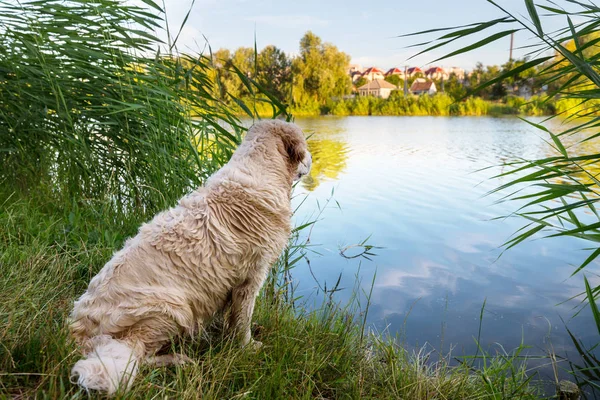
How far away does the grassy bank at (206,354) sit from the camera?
1907 mm

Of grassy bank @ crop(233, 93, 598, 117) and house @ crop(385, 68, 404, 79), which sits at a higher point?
house @ crop(385, 68, 404, 79)

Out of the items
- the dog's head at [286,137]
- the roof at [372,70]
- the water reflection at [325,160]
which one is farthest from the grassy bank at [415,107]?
the roof at [372,70]

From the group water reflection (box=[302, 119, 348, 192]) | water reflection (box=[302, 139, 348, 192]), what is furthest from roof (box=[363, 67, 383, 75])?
water reflection (box=[302, 139, 348, 192])

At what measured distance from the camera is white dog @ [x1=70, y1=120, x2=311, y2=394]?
2.04m

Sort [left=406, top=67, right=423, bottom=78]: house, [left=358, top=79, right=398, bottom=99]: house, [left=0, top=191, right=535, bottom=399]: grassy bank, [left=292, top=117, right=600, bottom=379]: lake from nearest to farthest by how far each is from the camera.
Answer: [left=0, top=191, right=535, bottom=399]: grassy bank, [left=292, top=117, right=600, bottom=379]: lake, [left=358, top=79, right=398, bottom=99]: house, [left=406, top=67, right=423, bottom=78]: house

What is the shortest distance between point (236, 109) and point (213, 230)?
252 cm

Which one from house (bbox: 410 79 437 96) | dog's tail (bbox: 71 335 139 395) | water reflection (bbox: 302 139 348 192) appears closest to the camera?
dog's tail (bbox: 71 335 139 395)

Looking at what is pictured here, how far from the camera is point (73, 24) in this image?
466cm

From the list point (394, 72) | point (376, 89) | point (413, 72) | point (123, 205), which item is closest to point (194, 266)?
point (123, 205)

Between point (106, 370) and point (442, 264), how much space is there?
207 inches

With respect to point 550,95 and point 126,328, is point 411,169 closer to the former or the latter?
point 550,95

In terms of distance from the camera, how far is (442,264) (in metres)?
6.30

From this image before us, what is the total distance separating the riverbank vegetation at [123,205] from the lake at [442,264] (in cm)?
45

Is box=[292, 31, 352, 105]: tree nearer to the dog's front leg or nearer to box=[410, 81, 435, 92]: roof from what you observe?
the dog's front leg
